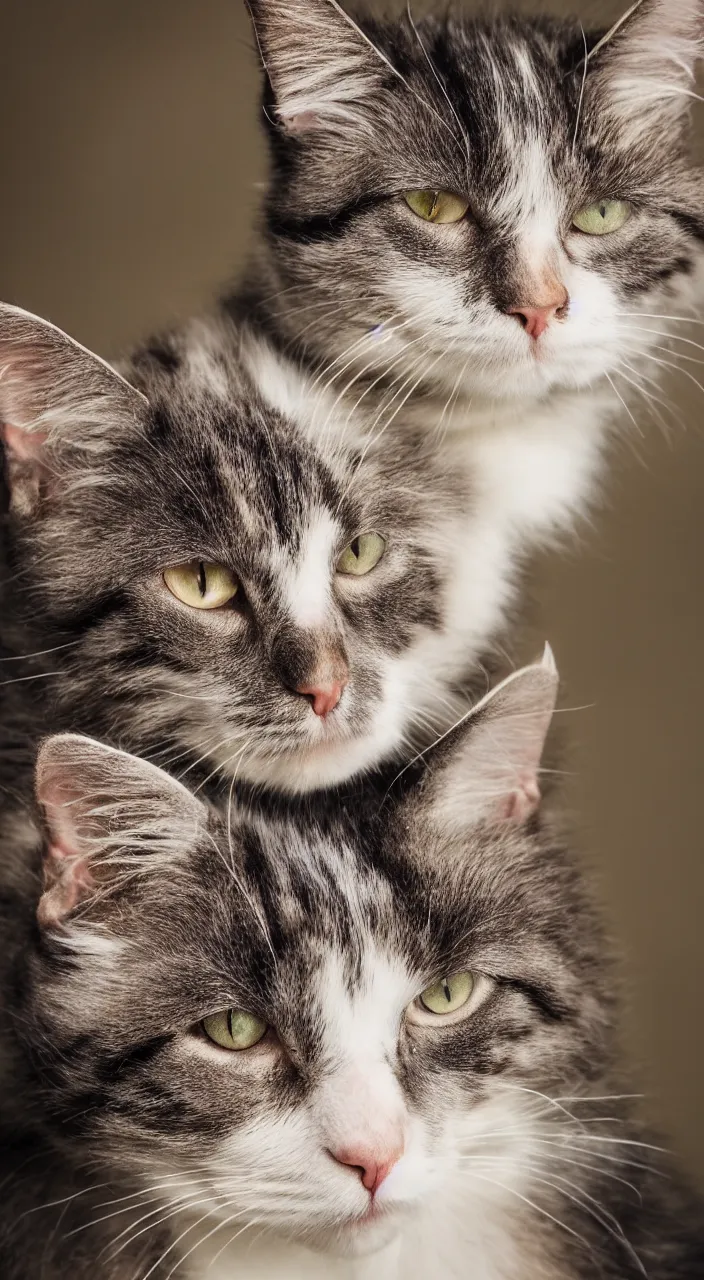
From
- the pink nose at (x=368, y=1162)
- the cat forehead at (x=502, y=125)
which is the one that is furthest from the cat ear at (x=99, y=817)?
the cat forehead at (x=502, y=125)

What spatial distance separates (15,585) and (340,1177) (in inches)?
16.7

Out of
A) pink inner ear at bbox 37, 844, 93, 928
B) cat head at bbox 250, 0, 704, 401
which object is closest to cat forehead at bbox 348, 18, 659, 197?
cat head at bbox 250, 0, 704, 401

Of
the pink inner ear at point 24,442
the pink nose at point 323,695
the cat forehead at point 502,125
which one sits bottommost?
the pink nose at point 323,695

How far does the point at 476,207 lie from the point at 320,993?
1.69 ft

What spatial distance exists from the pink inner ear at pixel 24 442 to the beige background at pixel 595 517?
14 centimetres

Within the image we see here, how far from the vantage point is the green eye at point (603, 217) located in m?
0.80

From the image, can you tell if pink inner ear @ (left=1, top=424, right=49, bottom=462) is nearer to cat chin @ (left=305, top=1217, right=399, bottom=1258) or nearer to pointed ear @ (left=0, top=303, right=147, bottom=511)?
pointed ear @ (left=0, top=303, right=147, bottom=511)

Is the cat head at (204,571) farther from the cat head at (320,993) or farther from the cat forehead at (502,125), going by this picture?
the cat forehead at (502,125)

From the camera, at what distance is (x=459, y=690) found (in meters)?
0.87

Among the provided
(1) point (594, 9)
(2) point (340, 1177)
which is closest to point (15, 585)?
(2) point (340, 1177)

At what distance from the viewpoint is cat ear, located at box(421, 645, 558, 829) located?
32.0 inches

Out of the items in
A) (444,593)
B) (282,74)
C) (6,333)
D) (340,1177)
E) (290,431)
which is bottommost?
(340,1177)

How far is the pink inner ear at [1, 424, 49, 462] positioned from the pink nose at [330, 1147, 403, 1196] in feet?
1.53

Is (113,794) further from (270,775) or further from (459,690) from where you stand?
(459,690)
